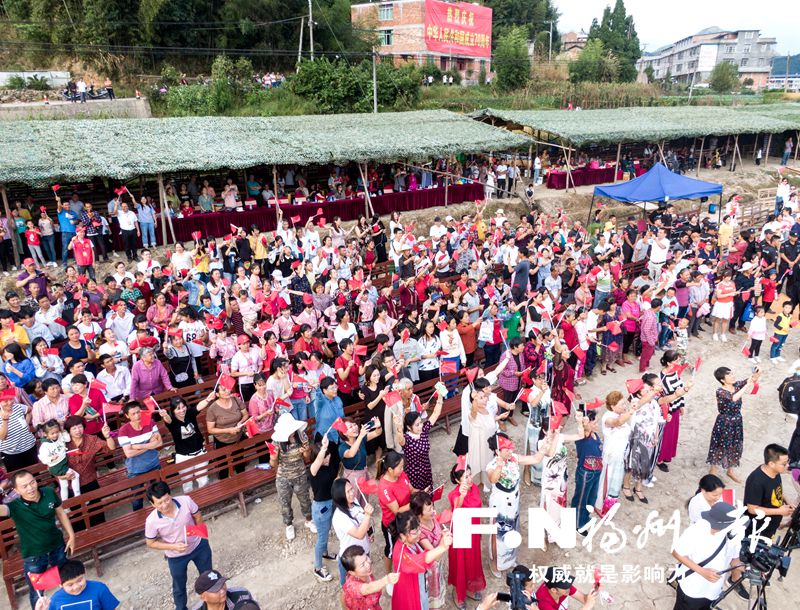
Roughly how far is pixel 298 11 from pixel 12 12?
18632mm

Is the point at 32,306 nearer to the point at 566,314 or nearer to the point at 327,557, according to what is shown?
the point at 327,557

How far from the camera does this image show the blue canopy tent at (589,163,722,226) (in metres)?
15.2

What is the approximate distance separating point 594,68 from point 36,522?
2131 inches

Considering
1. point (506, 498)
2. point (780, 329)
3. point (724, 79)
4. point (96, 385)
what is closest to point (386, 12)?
point (724, 79)

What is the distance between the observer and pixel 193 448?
20.1ft

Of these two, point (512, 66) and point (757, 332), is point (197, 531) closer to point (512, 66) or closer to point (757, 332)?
point (757, 332)

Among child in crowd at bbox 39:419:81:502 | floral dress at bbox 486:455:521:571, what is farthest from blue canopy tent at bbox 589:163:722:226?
child in crowd at bbox 39:419:81:502

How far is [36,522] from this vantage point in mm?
4625

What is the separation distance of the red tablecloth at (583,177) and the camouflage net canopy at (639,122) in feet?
6.99

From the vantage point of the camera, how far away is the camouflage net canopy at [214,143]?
12.5 metres

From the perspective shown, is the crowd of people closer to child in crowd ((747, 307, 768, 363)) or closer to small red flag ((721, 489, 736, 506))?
child in crowd ((747, 307, 768, 363))

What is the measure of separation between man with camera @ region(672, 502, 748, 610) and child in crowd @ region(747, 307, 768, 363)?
261 inches

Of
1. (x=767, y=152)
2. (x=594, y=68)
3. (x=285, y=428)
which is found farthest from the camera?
(x=594, y=68)

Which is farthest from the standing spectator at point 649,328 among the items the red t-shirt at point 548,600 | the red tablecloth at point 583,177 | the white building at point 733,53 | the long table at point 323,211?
the white building at point 733,53
